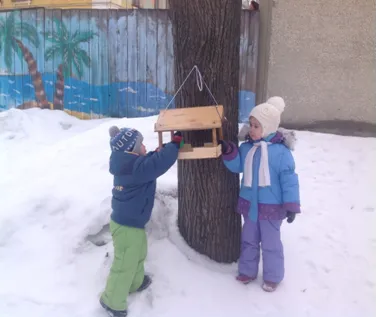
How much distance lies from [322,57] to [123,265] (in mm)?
4487

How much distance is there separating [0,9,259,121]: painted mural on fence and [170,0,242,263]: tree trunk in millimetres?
4067

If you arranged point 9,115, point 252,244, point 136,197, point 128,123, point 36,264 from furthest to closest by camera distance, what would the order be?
point 9,115 → point 128,123 → point 36,264 → point 252,244 → point 136,197

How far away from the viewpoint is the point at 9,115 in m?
7.18

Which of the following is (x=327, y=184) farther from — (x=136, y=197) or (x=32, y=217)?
(x=32, y=217)

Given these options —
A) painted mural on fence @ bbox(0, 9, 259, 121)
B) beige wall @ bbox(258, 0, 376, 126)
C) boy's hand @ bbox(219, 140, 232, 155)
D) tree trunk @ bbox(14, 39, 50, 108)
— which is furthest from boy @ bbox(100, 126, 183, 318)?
tree trunk @ bbox(14, 39, 50, 108)

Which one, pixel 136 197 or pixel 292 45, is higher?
pixel 292 45

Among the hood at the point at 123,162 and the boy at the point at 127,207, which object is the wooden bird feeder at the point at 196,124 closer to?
the boy at the point at 127,207

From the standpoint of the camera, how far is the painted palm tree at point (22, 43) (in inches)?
314

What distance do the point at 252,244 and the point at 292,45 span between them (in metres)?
3.98

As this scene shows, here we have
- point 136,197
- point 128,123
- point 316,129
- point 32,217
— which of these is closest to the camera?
point 136,197

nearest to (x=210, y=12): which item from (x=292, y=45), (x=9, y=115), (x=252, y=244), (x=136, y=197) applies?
(x=136, y=197)

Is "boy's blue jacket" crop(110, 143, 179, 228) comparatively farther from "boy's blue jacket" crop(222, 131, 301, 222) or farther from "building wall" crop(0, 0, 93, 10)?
"building wall" crop(0, 0, 93, 10)

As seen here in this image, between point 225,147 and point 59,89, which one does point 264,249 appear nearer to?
point 225,147

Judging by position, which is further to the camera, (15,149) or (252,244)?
(15,149)
